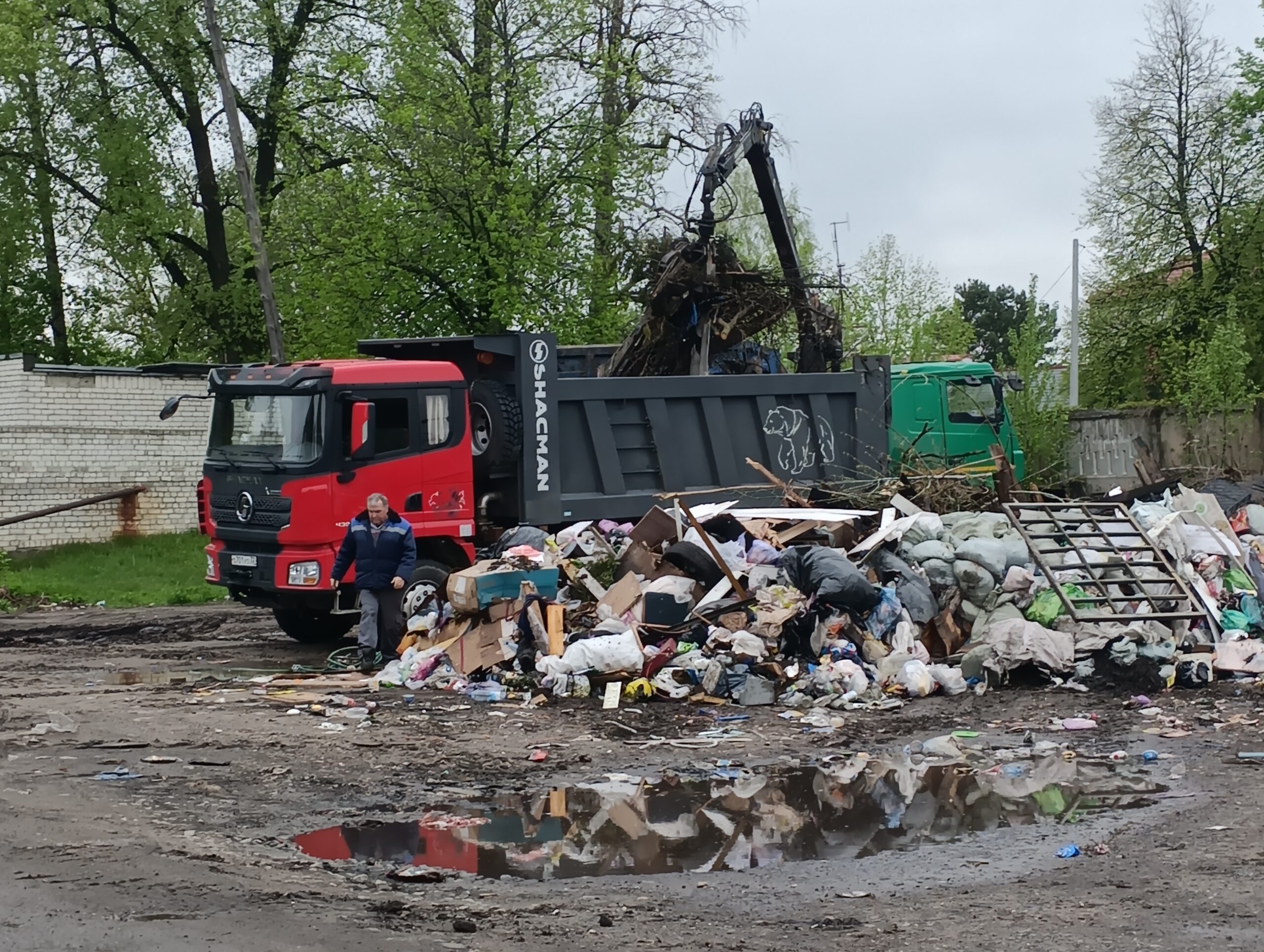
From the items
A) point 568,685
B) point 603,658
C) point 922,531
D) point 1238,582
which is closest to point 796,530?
point 922,531

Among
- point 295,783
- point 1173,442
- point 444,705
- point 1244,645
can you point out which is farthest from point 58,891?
A: point 1173,442

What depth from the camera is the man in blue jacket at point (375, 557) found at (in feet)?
35.3

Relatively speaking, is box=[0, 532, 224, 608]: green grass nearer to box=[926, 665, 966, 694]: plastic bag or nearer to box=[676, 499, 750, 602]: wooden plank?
box=[676, 499, 750, 602]: wooden plank

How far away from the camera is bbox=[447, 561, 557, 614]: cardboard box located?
414 inches

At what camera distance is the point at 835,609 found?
408 inches

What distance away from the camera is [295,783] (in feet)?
23.6

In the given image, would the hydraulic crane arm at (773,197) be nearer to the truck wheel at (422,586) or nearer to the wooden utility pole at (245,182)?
the truck wheel at (422,586)

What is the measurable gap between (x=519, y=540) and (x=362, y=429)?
1576 mm

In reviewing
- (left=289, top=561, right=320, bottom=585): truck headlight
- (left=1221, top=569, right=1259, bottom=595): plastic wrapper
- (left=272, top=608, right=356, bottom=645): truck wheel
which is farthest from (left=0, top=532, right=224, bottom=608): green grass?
(left=1221, top=569, right=1259, bottom=595): plastic wrapper

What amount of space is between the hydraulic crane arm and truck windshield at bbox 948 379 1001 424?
185 centimetres

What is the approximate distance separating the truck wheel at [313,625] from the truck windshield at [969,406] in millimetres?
7177

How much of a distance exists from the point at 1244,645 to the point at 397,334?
12235mm

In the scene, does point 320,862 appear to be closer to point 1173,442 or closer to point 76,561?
point 76,561

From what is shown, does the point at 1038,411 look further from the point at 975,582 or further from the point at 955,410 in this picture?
the point at 975,582
